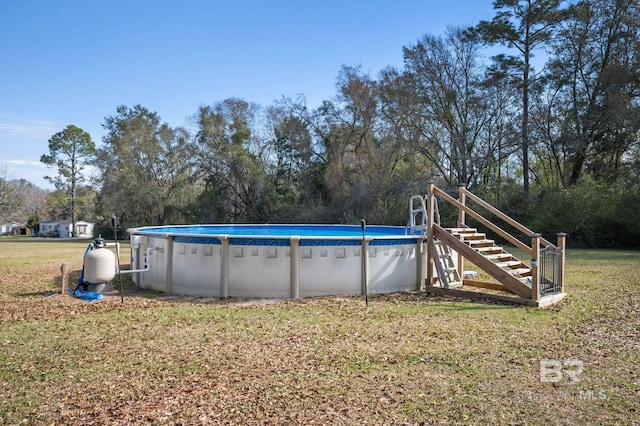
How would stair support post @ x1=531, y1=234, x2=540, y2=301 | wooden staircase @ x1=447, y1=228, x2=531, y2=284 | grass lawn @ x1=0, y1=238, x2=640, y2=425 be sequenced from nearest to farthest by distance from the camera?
grass lawn @ x1=0, y1=238, x2=640, y2=425 → stair support post @ x1=531, y1=234, x2=540, y2=301 → wooden staircase @ x1=447, y1=228, x2=531, y2=284

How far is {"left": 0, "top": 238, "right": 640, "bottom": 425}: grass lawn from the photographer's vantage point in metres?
3.22

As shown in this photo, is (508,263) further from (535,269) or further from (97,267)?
(97,267)

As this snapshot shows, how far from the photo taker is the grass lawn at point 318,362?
10.6ft

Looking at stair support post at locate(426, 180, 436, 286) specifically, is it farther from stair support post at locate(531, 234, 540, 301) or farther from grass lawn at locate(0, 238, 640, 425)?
stair support post at locate(531, 234, 540, 301)

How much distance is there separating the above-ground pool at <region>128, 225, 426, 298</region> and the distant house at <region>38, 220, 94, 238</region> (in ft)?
159

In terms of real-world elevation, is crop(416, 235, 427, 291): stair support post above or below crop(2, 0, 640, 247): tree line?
below

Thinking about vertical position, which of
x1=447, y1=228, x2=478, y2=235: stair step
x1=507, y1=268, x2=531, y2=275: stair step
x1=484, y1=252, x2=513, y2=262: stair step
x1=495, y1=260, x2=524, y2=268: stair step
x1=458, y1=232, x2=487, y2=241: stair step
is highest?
x1=447, y1=228, x2=478, y2=235: stair step

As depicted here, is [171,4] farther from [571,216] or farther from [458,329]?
[571,216]

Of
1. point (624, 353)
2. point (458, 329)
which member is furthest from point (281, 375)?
point (624, 353)

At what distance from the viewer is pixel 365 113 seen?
25703 millimetres

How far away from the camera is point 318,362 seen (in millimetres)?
4262

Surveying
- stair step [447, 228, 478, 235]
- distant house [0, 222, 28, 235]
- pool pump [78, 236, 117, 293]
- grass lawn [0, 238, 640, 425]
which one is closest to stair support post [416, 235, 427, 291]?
stair step [447, 228, 478, 235]

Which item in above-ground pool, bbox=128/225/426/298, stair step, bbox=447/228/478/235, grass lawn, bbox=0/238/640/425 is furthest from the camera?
stair step, bbox=447/228/478/235

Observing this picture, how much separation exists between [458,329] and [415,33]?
22.1m
